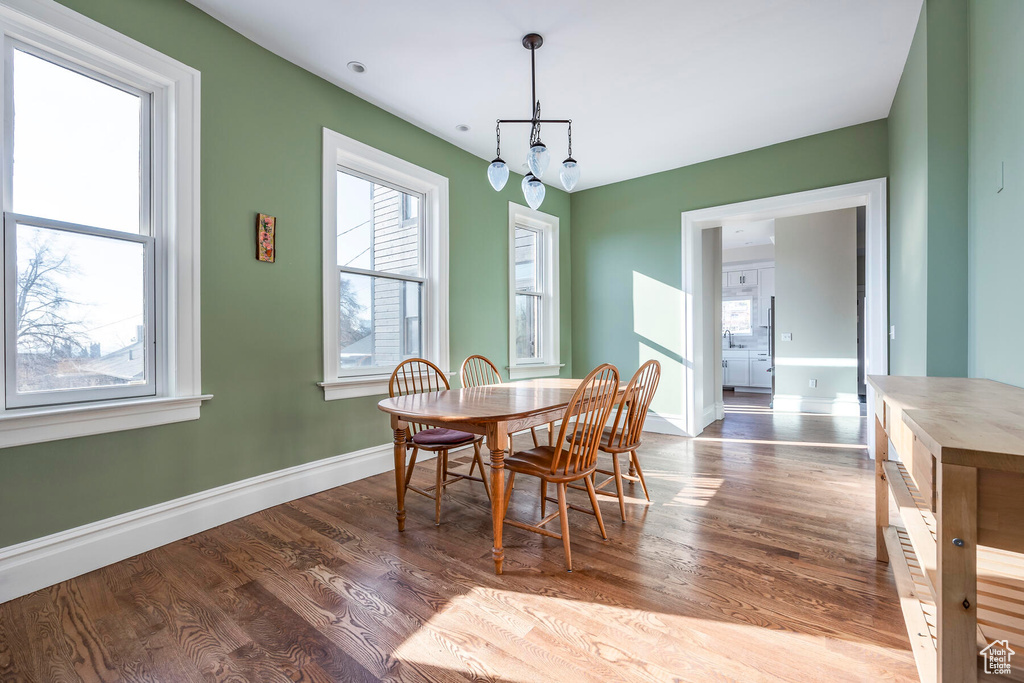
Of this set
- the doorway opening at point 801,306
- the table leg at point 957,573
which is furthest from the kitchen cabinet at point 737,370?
the table leg at point 957,573

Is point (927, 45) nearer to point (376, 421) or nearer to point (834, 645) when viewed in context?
point (834, 645)

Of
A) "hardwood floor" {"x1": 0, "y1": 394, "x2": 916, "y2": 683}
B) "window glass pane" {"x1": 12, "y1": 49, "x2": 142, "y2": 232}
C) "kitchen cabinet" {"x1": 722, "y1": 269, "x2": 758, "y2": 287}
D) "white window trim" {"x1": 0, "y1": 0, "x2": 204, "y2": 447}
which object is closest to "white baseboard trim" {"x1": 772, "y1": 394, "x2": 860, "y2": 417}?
"kitchen cabinet" {"x1": 722, "y1": 269, "x2": 758, "y2": 287}

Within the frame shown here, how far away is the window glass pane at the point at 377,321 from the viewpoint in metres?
3.32

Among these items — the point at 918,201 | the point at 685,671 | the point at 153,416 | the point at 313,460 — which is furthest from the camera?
the point at 313,460

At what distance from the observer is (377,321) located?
3.53m

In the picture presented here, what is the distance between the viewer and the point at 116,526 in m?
2.11

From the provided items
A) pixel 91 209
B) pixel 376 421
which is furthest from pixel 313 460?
pixel 91 209

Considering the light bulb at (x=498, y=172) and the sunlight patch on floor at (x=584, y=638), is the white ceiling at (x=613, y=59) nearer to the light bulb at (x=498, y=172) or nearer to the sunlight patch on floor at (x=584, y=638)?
the light bulb at (x=498, y=172)

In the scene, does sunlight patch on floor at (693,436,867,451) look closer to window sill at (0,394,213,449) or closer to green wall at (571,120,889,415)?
green wall at (571,120,889,415)

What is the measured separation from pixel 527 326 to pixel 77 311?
12.3ft

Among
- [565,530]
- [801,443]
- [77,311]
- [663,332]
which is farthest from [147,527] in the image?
[801,443]

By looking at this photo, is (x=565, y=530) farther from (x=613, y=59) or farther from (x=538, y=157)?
(x=613, y=59)

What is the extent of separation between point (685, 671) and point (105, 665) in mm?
1830

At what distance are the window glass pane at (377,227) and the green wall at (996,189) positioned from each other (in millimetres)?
3414
